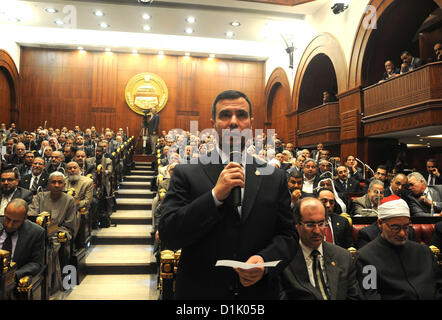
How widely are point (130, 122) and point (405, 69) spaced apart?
30.7 feet

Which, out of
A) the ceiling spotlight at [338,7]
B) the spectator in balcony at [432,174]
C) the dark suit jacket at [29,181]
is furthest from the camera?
the ceiling spotlight at [338,7]

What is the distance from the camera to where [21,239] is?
8.16 ft

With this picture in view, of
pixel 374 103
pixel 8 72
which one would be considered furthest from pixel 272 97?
pixel 8 72

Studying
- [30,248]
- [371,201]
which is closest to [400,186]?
[371,201]

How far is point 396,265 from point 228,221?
1427 mm

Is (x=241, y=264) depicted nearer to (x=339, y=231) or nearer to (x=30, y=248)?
(x=339, y=231)

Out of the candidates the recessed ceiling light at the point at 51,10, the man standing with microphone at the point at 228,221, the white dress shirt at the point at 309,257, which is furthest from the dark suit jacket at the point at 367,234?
the recessed ceiling light at the point at 51,10

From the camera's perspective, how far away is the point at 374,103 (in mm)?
6281

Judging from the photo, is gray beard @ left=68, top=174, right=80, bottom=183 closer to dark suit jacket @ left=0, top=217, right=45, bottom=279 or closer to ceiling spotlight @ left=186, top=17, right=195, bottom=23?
dark suit jacket @ left=0, top=217, right=45, bottom=279

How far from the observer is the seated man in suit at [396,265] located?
1768 mm

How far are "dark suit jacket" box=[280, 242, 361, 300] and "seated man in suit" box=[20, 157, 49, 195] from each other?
13.2ft

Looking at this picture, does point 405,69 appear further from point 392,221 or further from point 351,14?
point 392,221

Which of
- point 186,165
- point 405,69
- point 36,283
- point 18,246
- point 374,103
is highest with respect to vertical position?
point 405,69

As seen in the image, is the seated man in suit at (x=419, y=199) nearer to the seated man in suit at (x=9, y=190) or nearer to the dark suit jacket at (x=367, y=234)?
the dark suit jacket at (x=367, y=234)
